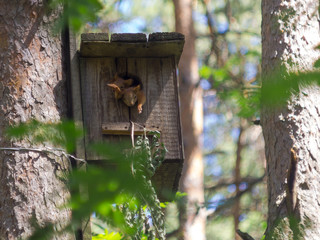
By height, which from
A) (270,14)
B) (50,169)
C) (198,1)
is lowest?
(50,169)

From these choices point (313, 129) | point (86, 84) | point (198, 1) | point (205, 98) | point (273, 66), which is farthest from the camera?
point (205, 98)

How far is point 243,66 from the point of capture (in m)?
11.7

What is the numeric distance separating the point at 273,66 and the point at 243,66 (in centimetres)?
719

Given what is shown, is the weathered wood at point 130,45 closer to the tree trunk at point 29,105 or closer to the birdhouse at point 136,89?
the birdhouse at point 136,89

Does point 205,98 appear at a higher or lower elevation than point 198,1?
lower

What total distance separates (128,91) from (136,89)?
0.32ft

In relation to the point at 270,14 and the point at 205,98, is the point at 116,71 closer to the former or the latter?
the point at 270,14

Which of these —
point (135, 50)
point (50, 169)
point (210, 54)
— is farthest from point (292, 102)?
point (210, 54)

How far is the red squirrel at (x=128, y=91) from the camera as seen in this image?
3.45 metres

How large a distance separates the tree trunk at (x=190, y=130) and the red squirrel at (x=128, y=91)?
4.19 m

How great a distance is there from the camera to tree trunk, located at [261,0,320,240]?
3.89m

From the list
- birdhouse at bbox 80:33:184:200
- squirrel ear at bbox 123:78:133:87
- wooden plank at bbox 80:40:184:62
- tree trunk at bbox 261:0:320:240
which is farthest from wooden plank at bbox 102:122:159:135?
tree trunk at bbox 261:0:320:240

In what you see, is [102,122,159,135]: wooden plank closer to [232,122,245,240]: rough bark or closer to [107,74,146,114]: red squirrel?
[107,74,146,114]: red squirrel

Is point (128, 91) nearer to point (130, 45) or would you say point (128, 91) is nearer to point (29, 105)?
point (130, 45)
